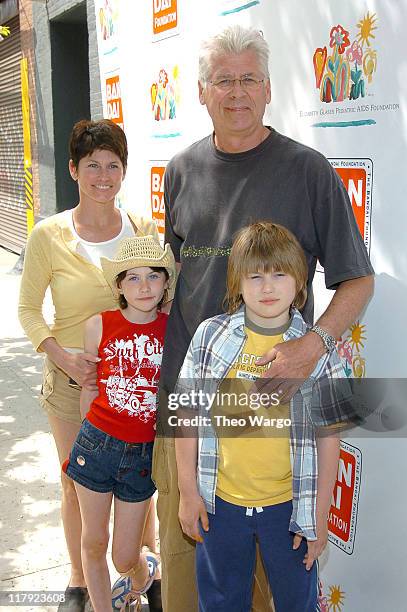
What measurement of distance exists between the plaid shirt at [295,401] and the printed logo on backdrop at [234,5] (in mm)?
1674

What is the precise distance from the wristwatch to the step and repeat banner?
16.7 inches

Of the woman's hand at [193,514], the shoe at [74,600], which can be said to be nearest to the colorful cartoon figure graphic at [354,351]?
the woman's hand at [193,514]

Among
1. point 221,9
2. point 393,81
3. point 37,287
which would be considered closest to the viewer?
point 393,81

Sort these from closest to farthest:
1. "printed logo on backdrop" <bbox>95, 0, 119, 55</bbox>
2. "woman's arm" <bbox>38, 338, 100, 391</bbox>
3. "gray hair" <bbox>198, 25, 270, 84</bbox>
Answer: "gray hair" <bbox>198, 25, 270, 84</bbox> → "woman's arm" <bbox>38, 338, 100, 391</bbox> → "printed logo on backdrop" <bbox>95, 0, 119, 55</bbox>

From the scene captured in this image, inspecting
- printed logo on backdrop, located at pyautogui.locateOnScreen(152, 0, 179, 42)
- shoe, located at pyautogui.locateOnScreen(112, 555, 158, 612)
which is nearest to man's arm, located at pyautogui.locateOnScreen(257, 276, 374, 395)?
shoe, located at pyautogui.locateOnScreen(112, 555, 158, 612)

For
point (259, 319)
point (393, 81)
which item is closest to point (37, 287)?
point (259, 319)

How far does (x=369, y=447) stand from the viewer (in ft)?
8.58

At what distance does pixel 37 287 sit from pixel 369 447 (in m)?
1.50

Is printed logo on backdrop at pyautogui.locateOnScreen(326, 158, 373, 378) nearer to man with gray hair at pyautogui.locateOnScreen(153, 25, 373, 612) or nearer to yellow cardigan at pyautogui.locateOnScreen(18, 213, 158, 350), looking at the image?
man with gray hair at pyautogui.locateOnScreen(153, 25, 373, 612)

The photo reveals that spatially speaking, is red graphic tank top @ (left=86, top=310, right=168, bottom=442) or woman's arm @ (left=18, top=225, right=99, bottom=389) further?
woman's arm @ (left=18, top=225, right=99, bottom=389)

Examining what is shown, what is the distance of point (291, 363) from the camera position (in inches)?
80.4

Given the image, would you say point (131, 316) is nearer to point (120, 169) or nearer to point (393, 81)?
point (120, 169)

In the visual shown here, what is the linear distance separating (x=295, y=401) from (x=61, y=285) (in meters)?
1.23

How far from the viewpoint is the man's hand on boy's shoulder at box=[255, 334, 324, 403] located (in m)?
2.04
